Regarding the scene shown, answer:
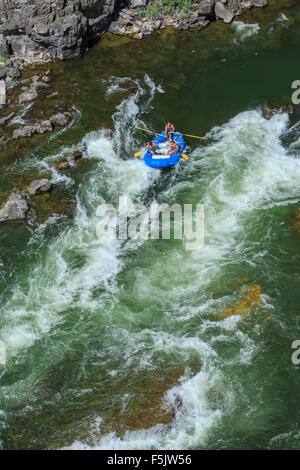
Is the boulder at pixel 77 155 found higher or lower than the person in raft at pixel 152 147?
lower

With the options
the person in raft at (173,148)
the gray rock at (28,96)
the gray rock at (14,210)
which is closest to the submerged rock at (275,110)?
the person in raft at (173,148)

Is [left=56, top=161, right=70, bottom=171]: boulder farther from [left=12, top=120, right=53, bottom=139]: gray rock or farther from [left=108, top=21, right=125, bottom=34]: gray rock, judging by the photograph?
[left=108, top=21, right=125, bottom=34]: gray rock

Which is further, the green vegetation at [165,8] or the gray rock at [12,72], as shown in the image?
the green vegetation at [165,8]

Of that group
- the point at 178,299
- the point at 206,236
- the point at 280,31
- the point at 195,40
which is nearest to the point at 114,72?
the point at 195,40

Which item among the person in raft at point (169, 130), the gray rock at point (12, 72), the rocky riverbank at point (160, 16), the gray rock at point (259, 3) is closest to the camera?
the person in raft at point (169, 130)
